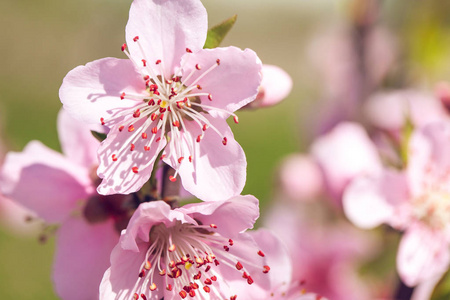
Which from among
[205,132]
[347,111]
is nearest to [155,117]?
[205,132]

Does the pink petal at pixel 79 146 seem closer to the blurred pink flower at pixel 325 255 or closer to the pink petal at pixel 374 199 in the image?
the pink petal at pixel 374 199

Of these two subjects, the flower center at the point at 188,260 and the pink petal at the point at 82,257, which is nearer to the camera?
the flower center at the point at 188,260

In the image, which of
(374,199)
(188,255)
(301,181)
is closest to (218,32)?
(188,255)

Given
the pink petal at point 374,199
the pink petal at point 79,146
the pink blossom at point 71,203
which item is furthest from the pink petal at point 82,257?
the pink petal at point 374,199

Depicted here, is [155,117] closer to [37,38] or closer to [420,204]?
Answer: [420,204]

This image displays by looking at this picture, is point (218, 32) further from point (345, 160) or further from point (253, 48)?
point (253, 48)

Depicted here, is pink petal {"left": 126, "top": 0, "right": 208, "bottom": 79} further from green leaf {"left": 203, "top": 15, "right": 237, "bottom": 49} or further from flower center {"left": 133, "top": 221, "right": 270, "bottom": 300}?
flower center {"left": 133, "top": 221, "right": 270, "bottom": 300}
